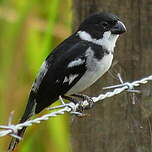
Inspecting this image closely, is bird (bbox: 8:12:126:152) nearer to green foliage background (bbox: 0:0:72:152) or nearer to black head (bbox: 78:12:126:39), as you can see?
black head (bbox: 78:12:126:39)

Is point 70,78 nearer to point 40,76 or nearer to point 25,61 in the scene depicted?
point 40,76

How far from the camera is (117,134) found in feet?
10.8

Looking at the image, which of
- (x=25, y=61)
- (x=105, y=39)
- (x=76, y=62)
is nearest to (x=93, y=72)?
(x=76, y=62)

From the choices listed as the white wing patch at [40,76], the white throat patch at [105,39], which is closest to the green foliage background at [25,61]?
the white throat patch at [105,39]

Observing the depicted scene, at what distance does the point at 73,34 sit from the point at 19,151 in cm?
105

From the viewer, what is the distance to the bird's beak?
329cm

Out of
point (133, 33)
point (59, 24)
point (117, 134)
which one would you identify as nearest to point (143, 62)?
point (133, 33)

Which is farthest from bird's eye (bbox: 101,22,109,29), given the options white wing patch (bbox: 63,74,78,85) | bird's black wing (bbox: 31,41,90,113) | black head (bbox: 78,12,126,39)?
white wing patch (bbox: 63,74,78,85)

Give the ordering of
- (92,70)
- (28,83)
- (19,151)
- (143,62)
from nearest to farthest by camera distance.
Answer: (143,62)
(92,70)
(19,151)
(28,83)

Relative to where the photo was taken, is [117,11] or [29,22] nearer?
[117,11]

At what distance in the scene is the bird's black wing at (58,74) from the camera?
3531 millimetres

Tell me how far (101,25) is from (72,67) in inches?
13.9

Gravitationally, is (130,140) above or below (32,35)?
below

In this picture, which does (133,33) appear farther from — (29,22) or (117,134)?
(29,22)
